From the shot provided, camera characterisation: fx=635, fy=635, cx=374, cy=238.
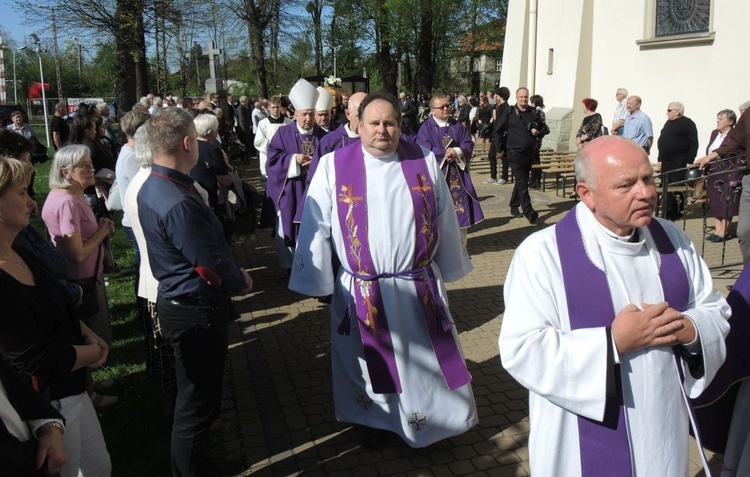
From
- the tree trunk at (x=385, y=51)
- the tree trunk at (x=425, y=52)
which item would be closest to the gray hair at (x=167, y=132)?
the tree trunk at (x=425, y=52)

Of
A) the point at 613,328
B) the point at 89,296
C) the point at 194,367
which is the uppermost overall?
the point at 613,328

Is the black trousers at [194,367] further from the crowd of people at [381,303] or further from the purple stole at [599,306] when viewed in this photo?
the purple stole at [599,306]

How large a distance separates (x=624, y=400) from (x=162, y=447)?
9.32ft

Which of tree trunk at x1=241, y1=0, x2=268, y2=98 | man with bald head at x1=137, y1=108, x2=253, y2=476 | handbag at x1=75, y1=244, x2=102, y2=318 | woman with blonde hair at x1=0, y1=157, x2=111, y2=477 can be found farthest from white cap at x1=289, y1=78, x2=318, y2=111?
tree trunk at x1=241, y1=0, x2=268, y2=98

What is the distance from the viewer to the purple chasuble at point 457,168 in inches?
301

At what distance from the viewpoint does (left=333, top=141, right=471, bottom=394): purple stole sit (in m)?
3.67

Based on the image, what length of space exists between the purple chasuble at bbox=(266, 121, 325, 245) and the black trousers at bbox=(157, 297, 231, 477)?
3353 mm

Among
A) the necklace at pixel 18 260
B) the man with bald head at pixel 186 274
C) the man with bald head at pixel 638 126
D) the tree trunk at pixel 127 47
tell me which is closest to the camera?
the necklace at pixel 18 260

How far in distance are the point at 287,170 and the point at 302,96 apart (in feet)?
2.67

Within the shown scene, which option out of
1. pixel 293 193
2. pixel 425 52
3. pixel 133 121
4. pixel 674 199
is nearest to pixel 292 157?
pixel 293 193

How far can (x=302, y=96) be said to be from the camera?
672 cm

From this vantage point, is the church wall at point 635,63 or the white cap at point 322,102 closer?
the white cap at point 322,102

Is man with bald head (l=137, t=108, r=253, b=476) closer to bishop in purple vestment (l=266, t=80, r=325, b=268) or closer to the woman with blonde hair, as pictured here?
the woman with blonde hair

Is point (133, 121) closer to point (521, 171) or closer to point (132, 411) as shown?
point (132, 411)
